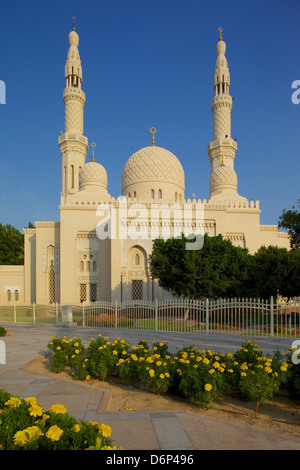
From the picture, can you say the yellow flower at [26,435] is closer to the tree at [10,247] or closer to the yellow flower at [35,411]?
the yellow flower at [35,411]

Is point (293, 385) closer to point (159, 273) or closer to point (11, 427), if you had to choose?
point (11, 427)

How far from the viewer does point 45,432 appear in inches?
97.4

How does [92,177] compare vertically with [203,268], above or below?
above

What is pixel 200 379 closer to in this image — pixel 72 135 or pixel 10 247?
pixel 72 135

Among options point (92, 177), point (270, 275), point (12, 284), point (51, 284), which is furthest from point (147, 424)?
point (92, 177)

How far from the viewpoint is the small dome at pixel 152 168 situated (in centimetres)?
2662

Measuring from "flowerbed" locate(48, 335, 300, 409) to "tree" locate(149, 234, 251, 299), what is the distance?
9309mm

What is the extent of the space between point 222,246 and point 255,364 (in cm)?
1175

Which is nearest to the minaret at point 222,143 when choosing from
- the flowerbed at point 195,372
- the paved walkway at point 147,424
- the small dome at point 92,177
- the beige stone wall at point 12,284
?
the small dome at point 92,177

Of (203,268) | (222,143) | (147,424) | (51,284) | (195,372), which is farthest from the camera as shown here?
(222,143)

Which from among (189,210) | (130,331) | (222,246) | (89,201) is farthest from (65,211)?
(130,331)

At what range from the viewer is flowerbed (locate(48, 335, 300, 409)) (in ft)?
14.2

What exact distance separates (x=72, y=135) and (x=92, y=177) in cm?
382

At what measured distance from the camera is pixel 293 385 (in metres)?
4.66
